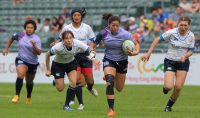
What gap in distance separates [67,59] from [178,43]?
2.60 meters

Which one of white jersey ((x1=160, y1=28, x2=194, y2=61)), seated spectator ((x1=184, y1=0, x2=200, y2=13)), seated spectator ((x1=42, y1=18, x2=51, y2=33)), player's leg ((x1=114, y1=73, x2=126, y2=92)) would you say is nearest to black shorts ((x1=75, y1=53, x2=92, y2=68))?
player's leg ((x1=114, y1=73, x2=126, y2=92))

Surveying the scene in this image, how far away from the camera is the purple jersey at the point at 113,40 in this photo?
8602 millimetres

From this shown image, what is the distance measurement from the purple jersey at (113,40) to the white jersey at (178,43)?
984 mm

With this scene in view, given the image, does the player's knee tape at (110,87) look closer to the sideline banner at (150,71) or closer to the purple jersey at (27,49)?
the purple jersey at (27,49)

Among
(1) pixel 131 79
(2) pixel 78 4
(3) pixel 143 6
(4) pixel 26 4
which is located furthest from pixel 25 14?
(1) pixel 131 79

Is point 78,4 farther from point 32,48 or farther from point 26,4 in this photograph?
point 32,48

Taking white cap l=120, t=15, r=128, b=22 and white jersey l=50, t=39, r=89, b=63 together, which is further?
white cap l=120, t=15, r=128, b=22

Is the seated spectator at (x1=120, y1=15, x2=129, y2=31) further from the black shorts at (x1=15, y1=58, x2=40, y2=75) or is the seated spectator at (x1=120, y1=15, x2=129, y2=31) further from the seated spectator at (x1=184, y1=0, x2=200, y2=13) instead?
the black shorts at (x1=15, y1=58, x2=40, y2=75)

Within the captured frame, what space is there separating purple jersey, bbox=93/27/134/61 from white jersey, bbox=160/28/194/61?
3.23 ft

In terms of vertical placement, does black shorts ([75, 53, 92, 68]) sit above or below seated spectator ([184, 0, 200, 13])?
below

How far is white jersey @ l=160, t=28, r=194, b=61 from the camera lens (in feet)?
29.2

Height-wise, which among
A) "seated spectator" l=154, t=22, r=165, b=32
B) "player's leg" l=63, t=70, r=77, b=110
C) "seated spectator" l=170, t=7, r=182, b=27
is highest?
"seated spectator" l=170, t=7, r=182, b=27

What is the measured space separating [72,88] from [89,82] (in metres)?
1.16

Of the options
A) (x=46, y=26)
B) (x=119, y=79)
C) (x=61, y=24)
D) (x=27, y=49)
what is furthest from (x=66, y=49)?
(x=46, y=26)
